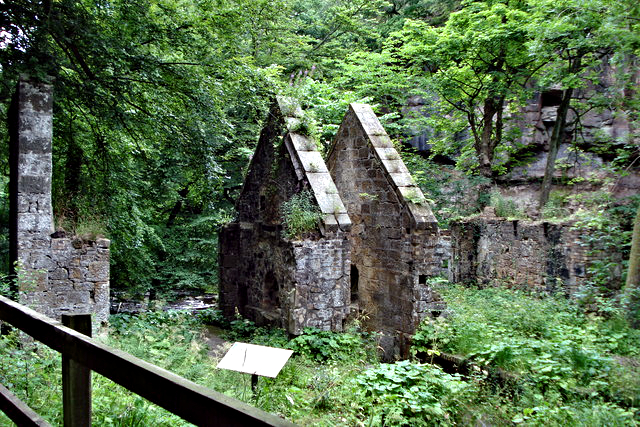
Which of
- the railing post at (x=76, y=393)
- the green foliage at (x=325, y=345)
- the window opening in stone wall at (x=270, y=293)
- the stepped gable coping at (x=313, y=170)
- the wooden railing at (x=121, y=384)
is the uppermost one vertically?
the stepped gable coping at (x=313, y=170)

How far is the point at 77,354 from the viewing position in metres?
2.18

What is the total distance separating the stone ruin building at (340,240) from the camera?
29.9ft

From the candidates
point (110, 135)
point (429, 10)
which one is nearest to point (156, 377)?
point (110, 135)

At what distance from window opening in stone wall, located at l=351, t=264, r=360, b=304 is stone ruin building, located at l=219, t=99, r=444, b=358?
26mm

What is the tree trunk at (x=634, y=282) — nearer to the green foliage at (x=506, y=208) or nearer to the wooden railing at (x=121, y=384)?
the green foliage at (x=506, y=208)

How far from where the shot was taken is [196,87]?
32.8 ft

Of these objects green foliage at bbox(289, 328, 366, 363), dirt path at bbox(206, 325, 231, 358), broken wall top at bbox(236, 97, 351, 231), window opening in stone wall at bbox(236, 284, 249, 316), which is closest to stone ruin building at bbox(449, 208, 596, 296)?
green foliage at bbox(289, 328, 366, 363)

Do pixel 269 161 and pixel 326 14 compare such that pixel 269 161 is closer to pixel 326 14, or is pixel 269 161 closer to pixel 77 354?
pixel 77 354

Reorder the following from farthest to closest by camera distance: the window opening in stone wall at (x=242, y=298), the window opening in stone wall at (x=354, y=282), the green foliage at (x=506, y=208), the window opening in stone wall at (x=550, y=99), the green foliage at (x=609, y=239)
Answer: the window opening in stone wall at (x=550, y=99) → the green foliage at (x=506, y=208) → the window opening in stone wall at (x=242, y=298) → the window opening in stone wall at (x=354, y=282) → the green foliage at (x=609, y=239)

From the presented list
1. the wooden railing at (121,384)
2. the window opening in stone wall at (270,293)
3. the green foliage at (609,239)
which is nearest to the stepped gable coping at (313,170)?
the window opening in stone wall at (270,293)

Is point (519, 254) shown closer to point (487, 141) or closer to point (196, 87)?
point (487, 141)

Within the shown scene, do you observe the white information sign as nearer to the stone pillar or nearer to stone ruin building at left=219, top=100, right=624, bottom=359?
stone ruin building at left=219, top=100, right=624, bottom=359

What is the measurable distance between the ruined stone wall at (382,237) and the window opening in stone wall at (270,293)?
1.84m

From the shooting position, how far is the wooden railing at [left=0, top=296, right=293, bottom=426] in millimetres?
1475
